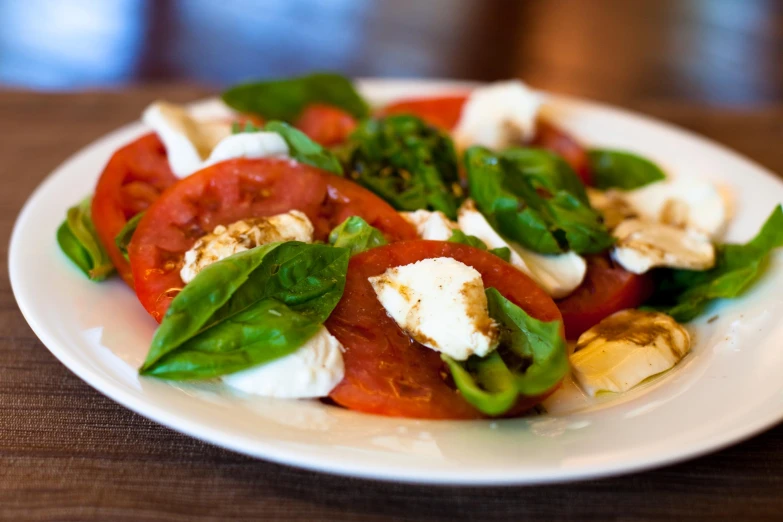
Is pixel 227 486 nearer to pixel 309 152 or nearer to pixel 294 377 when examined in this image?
pixel 294 377

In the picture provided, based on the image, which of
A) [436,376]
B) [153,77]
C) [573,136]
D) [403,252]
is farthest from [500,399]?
[153,77]

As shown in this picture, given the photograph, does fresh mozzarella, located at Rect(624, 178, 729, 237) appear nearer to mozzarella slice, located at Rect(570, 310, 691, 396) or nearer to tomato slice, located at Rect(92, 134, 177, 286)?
mozzarella slice, located at Rect(570, 310, 691, 396)

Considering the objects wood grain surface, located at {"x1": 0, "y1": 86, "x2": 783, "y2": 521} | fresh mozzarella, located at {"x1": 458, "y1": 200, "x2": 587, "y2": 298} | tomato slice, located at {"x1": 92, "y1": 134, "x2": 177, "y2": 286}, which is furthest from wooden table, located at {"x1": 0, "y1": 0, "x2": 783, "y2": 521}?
fresh mozzarella, located at {"x1": 458, "y1": 200, "x2": 587, "y2": 298}

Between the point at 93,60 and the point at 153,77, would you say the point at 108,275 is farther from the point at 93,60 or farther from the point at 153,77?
the point at 93,60

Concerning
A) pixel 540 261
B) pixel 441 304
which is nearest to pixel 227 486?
pixel 441 304

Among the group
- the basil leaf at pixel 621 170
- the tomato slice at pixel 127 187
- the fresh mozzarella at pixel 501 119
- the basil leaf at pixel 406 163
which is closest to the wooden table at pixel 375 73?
the tomato slice at pixel 127 187
